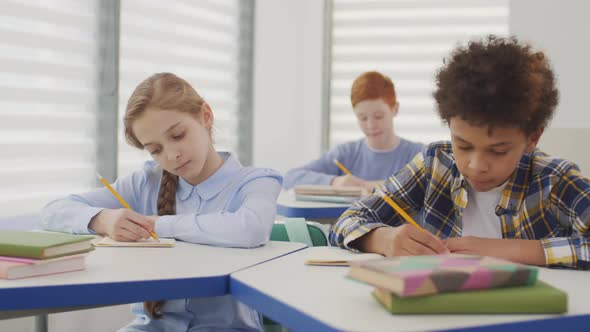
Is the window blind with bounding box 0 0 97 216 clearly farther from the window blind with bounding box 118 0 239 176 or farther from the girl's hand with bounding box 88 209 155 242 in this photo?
the girl's hand with bounding box 88 209 155 242

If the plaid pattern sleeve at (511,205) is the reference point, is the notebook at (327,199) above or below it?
below

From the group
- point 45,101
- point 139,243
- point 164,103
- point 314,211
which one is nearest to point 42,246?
point 139,243

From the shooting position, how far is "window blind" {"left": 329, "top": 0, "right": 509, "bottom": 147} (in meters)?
4.48

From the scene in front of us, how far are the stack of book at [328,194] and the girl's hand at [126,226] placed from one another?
A: 1.22 m

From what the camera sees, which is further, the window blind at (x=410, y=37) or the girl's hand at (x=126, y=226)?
the window blind at (x=410, y=37)

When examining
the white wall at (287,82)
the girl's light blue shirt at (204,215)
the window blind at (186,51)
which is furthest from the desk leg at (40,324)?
the white wall at (287,82)

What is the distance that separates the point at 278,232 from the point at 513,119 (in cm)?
77

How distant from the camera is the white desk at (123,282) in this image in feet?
3.75

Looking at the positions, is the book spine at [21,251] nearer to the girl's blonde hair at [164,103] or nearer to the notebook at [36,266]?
the notebook at [36,266]

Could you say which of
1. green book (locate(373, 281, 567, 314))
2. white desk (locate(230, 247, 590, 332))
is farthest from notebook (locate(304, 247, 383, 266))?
green book (locate(373, 281, 567, 314))

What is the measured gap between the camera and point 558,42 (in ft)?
12.5

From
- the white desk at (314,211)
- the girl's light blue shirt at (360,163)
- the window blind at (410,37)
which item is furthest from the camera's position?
the window blind at (410,37)

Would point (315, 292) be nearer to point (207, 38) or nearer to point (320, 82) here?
point (207, 38)

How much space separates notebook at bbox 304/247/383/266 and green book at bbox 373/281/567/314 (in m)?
0.38
